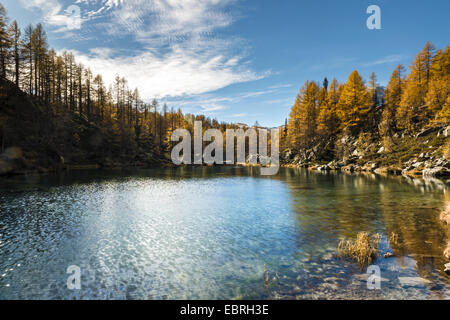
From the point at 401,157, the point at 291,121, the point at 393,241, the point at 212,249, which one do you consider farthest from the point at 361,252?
the point at 291,121

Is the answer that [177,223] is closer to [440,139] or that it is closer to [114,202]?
[114,202]

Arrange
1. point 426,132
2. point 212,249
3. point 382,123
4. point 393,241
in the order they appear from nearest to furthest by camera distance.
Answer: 1. point 212,249
2. point 393,241
3. point 426,132
4. point 382,123

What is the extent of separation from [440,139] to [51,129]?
294 ft

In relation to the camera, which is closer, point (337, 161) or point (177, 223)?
point (177, 223)

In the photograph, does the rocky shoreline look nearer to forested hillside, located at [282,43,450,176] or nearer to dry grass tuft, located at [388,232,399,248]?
forested hillside, located at [282,43,450,176]

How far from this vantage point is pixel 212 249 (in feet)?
42.0

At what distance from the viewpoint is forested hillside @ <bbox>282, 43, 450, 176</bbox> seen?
2183 inches

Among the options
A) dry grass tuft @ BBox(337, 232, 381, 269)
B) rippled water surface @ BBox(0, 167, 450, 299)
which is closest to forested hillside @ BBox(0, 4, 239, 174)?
rippled water surface @ BBox(0, 167, 450, 299)

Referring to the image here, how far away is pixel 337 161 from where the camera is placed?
73.7m

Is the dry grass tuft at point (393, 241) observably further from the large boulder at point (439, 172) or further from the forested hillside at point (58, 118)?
the forested hillside at point (58, 118)

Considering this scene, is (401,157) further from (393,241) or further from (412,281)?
(412,281)

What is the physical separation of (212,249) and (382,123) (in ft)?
238

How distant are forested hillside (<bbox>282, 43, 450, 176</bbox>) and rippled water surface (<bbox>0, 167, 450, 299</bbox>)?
3863 centimetres

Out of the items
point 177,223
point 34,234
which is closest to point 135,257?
point 177,223
